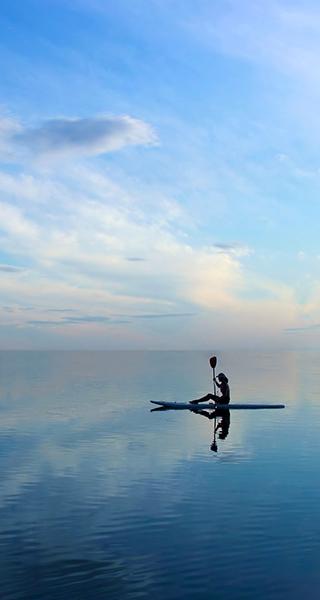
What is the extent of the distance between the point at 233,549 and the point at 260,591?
273cm

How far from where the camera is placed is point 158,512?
2038cm

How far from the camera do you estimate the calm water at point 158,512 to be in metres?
14.6

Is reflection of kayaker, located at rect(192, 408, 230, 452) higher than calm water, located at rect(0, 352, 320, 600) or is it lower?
higher

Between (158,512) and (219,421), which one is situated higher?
(219,421)

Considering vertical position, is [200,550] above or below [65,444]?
below

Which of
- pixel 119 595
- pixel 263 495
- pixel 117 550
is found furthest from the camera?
→ pixel 263 495

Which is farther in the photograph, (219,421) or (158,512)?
(219,421)

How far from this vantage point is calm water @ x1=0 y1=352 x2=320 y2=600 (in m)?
14.6

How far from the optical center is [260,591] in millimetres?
14008

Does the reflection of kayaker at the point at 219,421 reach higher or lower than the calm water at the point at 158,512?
higher

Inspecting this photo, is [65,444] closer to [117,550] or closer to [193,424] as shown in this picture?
[193,424]

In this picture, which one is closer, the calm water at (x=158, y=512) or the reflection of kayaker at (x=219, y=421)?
the calm water at (x=158, y=512)

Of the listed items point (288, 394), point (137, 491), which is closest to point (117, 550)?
point (137, 491)

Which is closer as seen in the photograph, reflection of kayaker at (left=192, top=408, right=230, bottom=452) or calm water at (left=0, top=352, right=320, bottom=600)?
calm water at (left=0, top=352, right=320, bottom=600)
